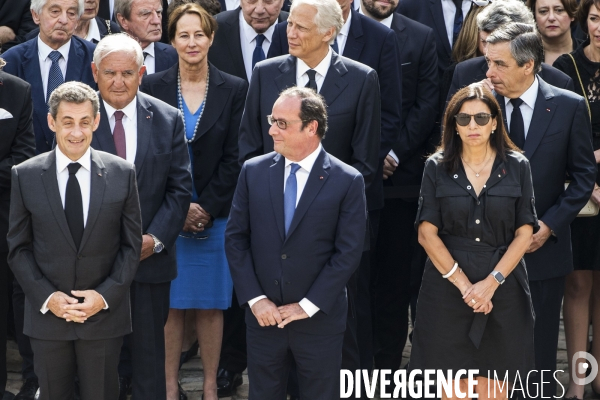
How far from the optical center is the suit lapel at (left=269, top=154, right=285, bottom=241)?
5.53 metres

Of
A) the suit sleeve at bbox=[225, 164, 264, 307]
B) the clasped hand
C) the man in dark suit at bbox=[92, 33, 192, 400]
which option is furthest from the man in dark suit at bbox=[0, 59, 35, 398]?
the suit sleeve at bbox=[225, 164, 264, 307]

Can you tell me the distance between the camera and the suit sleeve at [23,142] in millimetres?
6395

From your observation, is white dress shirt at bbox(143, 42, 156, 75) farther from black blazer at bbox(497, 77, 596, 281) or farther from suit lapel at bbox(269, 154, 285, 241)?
black blazer at bbox(497, 77, 596, 281)

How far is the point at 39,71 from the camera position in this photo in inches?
270

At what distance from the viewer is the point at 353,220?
218 inches

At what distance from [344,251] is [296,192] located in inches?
16.3

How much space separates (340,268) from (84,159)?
1.48 meters

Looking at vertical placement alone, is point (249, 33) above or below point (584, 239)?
above

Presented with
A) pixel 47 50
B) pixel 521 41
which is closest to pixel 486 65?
pixel 521 41

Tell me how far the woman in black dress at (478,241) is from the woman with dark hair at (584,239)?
130 centimetres

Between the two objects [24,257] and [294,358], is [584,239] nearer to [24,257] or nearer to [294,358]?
[294,358]

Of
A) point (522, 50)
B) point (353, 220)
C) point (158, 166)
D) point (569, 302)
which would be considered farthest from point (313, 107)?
point (569, 302)

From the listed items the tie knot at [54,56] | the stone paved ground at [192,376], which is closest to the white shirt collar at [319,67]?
the tie knot at [54,56]

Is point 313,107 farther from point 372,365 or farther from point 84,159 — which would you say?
point 372,365
